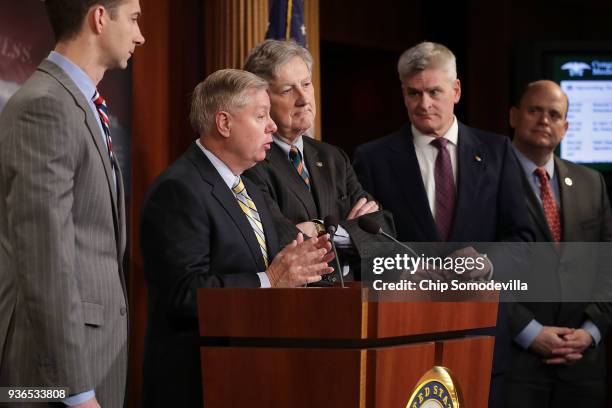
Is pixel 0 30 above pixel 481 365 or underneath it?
above

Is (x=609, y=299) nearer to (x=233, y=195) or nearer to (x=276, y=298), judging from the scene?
(x=233, y=195)

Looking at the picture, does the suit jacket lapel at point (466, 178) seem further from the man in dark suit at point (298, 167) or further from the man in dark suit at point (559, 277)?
the man in dark suit at point (559, 277)

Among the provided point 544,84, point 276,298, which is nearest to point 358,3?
point 544,84

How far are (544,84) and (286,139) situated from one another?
6.03ft

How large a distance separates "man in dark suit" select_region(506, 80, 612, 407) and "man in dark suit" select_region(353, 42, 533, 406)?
0.51 m

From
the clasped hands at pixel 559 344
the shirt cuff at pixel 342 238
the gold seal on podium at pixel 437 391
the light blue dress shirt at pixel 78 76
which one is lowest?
the clasped hands at pixel 559 344

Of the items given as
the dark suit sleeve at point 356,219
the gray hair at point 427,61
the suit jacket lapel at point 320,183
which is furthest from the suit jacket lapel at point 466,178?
the suit jacket lapel at point 320,183

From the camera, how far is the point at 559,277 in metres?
4.04

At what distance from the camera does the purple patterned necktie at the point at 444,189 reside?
3.42 metres

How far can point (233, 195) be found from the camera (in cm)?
261

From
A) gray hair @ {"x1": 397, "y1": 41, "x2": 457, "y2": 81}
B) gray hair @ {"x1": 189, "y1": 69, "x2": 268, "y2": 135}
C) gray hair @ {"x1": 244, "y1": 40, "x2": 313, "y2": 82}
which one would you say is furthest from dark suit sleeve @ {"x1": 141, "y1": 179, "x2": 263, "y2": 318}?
gray hair @ {"x1": 397, "y1": 41, "x2": 457, "y2": 81}

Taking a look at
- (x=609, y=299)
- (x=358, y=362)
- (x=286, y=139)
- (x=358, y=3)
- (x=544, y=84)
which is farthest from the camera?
(x=358, y=3)

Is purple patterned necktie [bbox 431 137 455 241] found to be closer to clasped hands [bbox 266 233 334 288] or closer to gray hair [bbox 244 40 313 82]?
gray hair [bbox 244 40 313 82]

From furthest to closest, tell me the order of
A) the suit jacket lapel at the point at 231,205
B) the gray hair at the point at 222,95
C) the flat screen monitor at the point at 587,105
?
1. the flat screen monitor at the point at 587,105
2. the gray hair at the point at 222,95
3. the suit jacket lapel at the point at 231,205
